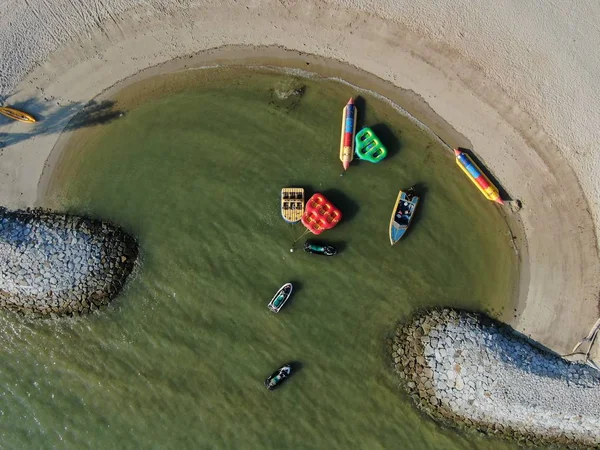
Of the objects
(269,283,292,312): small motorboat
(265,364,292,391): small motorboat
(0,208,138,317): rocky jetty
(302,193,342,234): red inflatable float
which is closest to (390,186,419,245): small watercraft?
(302,193,342,234): red inflatable float

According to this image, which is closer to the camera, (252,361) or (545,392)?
(545,392)

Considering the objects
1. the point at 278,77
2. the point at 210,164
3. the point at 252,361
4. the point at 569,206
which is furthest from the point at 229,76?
the point at 569,206

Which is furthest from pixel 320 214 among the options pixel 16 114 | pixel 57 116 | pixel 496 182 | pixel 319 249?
pixel 16 114

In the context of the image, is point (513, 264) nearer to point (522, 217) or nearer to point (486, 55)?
point (522, 217)

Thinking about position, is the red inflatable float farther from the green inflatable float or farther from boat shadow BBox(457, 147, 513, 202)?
boat shadow BBox(457, 147, 513, 202)

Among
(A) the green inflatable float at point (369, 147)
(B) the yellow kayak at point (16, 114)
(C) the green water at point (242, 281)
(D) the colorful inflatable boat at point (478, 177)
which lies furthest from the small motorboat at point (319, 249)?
(B) the yellow kayak at point (16, 114)

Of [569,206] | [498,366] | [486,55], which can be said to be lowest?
[498,366]

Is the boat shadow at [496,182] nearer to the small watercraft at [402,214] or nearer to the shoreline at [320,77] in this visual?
the shoreline at [320,77]

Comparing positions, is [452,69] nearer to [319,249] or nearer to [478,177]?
[478,177]
